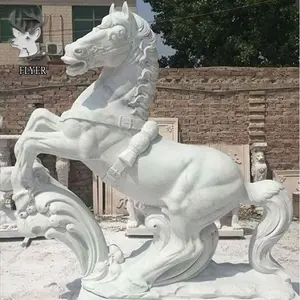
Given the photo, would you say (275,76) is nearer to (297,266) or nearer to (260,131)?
(260,131)

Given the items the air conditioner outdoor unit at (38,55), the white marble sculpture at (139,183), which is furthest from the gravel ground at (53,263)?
the air conditioner outdoor unit at (38,55)

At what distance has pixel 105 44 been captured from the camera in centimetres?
219

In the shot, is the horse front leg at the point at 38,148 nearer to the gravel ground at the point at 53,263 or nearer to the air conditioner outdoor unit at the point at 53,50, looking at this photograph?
the gravel ground at the point at 53,263

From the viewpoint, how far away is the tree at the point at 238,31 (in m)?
10.3

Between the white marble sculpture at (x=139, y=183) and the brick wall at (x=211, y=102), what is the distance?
4295 millimetres

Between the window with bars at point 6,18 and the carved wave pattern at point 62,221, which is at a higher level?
the window with bars at point 6,18

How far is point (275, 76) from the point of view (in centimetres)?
671

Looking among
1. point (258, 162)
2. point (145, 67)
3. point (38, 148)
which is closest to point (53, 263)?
point (38, 148)

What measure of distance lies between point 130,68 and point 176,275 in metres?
1.06

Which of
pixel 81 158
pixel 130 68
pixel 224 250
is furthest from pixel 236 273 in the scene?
pixel 224 250

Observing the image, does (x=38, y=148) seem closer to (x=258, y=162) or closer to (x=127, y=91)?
(x=127, y=91)

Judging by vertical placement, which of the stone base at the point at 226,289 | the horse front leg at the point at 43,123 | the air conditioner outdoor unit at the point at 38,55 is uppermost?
the air conditioner outdoor unit at the point at 38,55

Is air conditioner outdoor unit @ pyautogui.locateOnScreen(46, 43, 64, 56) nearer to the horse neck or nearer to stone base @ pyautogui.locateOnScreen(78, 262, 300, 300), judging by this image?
the horse neck
